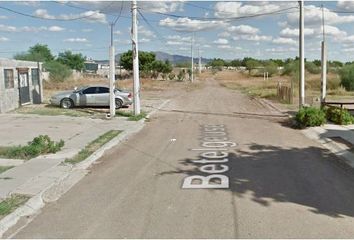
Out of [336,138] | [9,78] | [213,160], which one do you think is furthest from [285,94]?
[213,160]

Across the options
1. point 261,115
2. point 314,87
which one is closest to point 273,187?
point 261,115

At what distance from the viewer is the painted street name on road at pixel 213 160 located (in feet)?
23.6

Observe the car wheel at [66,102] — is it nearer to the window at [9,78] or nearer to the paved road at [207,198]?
the window at [9,78]

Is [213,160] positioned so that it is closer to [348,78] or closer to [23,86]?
[23,86]

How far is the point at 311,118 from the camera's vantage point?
14.6m

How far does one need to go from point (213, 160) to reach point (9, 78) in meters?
15.3

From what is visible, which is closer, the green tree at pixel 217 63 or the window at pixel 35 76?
the window at pixel 35 76

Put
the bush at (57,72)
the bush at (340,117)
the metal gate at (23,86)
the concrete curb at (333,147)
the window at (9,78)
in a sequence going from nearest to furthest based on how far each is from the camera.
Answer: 1. the concrete curb at (333,147)
2. the bush at (340,117)
3. the window at (9,78)
4. the metal gate at (23,86)
5. the bush at (57,72)

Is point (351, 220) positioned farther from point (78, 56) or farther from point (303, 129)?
point (78, 56)

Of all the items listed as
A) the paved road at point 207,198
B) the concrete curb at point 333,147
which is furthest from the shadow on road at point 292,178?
the concrete curb at point 333,147

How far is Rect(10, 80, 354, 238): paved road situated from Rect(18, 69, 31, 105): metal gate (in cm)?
1343

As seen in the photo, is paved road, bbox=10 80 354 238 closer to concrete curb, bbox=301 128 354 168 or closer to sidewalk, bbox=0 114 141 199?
concrete curb, bbox=301 128 354 168

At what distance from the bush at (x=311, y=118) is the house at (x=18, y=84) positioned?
14.2 meters

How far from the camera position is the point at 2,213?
18.1 feet
